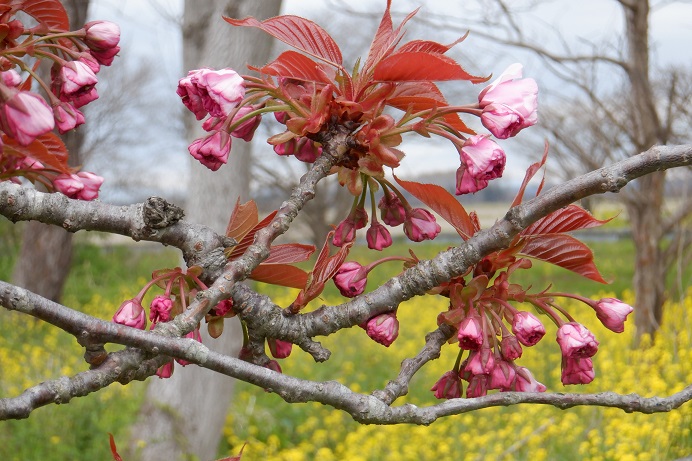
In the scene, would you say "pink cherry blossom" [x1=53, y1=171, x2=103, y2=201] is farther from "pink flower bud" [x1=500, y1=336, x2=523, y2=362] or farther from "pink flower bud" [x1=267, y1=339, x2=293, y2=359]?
"pink flower bud" [x1=500, y1=336, x2=523, y2=362]

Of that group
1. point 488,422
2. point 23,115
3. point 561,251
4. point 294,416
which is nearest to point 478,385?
point 561,251

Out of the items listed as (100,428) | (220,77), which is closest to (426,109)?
(220,77)

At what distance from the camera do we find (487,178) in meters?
0.71

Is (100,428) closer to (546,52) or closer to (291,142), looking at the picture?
(291,142)

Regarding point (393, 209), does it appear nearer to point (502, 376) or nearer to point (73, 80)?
point (502, 376)

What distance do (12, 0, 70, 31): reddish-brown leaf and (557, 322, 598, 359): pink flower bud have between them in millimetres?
607

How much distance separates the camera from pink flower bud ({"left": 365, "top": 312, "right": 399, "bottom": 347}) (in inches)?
28.4

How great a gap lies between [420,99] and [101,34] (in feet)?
1.10

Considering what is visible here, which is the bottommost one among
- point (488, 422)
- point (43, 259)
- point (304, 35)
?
point (43, 259)

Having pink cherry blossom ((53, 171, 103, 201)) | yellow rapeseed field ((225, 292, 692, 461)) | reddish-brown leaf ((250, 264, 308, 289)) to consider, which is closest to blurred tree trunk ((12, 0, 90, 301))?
yellow rapeseed field ((225, 292, 692, 461))

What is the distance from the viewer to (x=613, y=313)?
2.61 ft

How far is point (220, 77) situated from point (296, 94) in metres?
0.09

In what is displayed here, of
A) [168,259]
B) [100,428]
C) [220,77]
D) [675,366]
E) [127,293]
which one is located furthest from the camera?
[168,259]

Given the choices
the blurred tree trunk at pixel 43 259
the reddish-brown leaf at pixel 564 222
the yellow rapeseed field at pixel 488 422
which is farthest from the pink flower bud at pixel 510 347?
the blurred tree trunk at pixel 43 259
